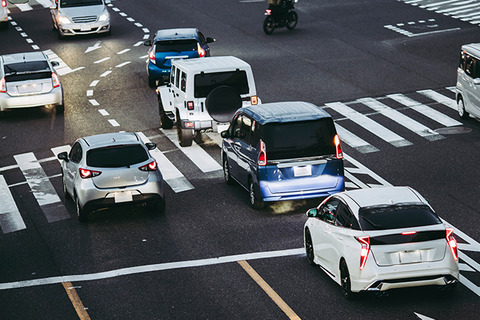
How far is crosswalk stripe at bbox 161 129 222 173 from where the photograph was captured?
21734mm

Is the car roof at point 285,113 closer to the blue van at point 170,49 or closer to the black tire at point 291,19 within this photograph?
the blue van at point 170,49

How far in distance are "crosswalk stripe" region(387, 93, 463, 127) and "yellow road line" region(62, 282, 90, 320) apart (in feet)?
43.4

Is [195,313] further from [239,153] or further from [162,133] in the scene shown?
[162,133]

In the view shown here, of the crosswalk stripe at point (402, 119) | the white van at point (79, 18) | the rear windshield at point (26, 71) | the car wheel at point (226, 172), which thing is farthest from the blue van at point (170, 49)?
the white van at point (79, 18)

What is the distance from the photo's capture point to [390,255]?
12.7 metres

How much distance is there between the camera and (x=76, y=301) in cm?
1395

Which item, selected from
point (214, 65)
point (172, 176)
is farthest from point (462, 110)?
point (172, 176)

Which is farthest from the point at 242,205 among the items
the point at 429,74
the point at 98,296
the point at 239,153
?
the point at 429,74

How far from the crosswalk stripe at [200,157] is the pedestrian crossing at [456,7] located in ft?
65.6

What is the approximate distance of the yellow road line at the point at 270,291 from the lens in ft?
42.5

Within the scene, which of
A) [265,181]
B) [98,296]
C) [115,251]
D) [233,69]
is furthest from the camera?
[233,69]

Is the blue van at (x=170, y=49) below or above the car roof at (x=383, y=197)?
below

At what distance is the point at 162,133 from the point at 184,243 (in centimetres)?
895

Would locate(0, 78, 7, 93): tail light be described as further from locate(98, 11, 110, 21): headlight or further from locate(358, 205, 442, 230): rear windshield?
locate(358, 205, 442, 230): rear windshield
